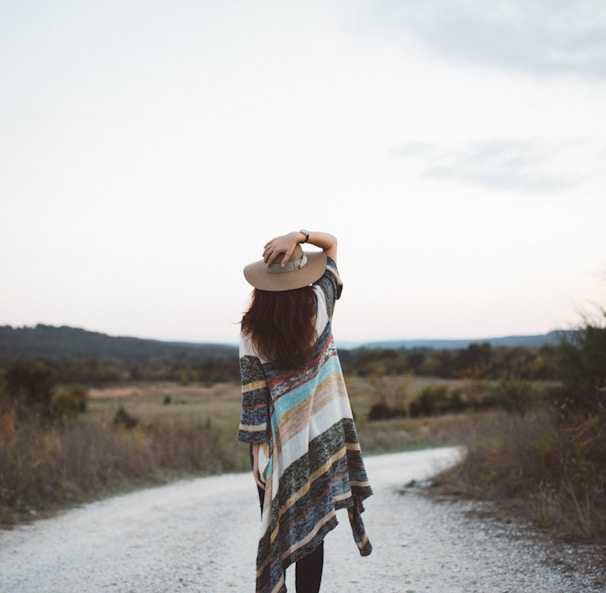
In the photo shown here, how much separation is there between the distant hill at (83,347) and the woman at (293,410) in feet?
52.7

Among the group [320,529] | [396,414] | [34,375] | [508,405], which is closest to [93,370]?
[396,414]

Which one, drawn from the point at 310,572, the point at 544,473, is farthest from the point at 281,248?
the point at 544,473

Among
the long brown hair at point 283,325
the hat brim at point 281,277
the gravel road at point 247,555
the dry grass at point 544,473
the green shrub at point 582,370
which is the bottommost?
the gravel road at point 247,555

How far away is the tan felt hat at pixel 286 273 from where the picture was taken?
11.5 feet

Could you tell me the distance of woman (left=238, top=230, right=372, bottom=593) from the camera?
347 cm

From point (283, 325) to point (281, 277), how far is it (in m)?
0.26

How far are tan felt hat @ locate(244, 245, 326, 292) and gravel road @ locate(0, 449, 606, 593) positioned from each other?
9.50 ft

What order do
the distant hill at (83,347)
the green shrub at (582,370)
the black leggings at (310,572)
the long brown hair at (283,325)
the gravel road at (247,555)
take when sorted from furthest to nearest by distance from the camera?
the distant hill at (83,347) → the green shrub at (582,370) → the gravel road at (247,555) → the black leggings at (310,572) → the long brown hair at (283,325)

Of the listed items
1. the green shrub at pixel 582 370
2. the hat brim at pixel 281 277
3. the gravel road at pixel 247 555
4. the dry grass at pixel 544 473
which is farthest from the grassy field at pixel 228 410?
the hat brim at pixel 281 277

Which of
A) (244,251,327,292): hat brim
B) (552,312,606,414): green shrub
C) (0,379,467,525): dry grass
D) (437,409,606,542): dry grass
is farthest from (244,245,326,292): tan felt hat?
(0,379,467,525): dry grass

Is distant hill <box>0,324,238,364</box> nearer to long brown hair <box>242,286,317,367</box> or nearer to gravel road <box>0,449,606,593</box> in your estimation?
gravel road <box>0,449,606,593</box>

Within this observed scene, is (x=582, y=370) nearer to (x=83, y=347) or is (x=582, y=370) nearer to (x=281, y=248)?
(x=281, y=248)

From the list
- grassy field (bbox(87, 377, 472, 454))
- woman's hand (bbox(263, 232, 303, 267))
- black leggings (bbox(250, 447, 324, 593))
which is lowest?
grassy field (bbox(87, 377, 472, 454))

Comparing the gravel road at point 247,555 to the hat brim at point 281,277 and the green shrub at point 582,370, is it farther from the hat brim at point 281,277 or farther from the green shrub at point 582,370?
the hat brim at point 281,277
